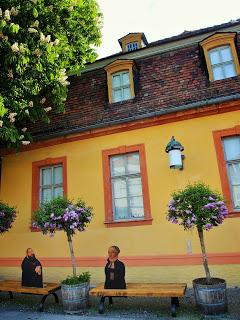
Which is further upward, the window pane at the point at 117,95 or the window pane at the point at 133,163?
the window pane at the point at 117,95

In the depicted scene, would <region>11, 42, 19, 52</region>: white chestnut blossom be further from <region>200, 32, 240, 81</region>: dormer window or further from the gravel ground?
the gravel ground

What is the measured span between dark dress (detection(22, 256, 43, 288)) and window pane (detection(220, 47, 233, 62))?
741 cm

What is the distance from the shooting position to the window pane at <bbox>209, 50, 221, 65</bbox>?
28.3ft

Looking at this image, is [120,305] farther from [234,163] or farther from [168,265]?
[234,163]

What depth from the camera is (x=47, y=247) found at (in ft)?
28.6

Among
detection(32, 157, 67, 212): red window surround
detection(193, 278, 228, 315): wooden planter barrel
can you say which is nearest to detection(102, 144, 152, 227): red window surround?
detection(32, 157, 67, 212): red window surround

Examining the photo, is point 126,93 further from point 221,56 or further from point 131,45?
point 131,45

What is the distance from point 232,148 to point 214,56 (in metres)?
2.93

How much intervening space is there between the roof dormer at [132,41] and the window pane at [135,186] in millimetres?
6997

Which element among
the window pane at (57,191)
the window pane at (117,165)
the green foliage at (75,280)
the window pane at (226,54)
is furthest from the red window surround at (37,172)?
the window pane at (226,54)

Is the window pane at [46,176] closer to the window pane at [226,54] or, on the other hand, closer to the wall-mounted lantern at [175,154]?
the wall-mounted lantern at [175,154]

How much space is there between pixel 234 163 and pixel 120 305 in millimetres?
4373

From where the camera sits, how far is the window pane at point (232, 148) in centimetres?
759

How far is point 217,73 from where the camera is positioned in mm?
8508
